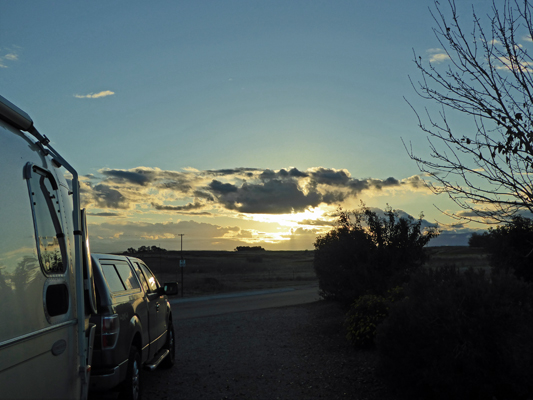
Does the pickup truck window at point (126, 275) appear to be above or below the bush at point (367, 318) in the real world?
above

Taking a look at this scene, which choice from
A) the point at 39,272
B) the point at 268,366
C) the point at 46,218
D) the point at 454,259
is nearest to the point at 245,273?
the point at 454,259

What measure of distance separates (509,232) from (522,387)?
12880 mm

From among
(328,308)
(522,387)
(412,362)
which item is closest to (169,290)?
(412,362)

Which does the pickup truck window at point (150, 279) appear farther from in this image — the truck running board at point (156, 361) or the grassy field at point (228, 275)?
the grassy field at point (228, 275)

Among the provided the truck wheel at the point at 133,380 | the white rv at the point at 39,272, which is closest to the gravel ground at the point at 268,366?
the truck wheel at the point at 133,380

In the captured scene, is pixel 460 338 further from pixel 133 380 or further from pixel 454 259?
pixel 454 259

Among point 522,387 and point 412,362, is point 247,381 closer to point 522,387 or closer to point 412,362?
point 412,362

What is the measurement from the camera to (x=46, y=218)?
3.64 meters

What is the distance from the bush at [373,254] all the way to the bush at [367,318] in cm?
416

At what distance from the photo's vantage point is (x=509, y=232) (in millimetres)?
16938

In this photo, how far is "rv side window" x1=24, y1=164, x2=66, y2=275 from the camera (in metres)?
3.43

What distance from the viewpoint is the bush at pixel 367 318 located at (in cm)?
1026

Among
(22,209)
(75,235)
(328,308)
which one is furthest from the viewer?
(328,308)

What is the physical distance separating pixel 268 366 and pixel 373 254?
7012 mm
